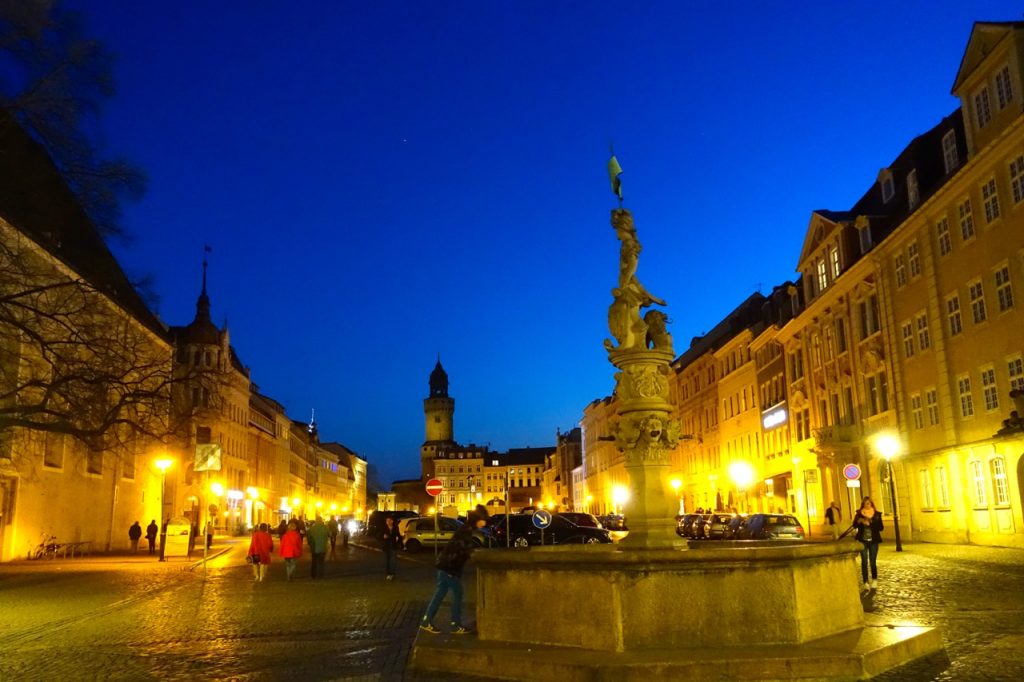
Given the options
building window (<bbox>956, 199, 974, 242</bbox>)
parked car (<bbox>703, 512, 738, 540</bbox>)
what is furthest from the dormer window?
parked car (<bbox>703, 512, 738, 540</bbox>)

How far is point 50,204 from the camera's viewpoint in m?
20.1

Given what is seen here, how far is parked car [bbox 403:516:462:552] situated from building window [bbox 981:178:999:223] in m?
26.2

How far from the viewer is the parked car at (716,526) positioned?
38000mm

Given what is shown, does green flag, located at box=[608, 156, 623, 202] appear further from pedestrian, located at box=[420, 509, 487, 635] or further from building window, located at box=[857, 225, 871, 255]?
building window, located at box=[857, 225, 871, 255]

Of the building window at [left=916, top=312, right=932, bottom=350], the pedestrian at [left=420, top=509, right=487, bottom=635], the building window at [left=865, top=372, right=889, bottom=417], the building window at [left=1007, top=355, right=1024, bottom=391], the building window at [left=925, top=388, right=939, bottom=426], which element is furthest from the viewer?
the building window at [left=865, top=372, right=889, bottom=417]

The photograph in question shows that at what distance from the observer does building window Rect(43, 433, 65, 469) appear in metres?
38.6

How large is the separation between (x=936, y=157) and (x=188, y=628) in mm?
33174

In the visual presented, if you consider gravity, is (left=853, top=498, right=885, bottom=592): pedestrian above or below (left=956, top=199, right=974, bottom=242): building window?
below

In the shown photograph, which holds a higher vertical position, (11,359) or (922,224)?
(922,224)

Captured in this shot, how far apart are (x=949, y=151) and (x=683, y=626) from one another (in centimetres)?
3008

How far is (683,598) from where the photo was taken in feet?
30.9

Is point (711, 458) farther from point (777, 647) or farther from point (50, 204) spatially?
point (777, 647)

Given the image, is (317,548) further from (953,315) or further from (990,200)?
(990,200)

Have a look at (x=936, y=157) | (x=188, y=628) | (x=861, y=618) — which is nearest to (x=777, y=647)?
(x=861, y=618)
